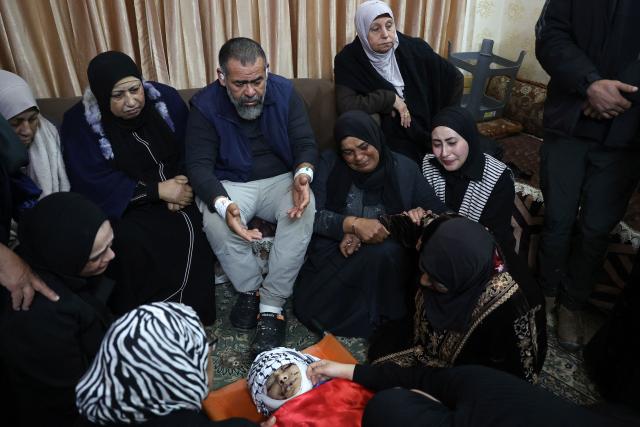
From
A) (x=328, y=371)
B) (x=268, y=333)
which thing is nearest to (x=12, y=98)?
(x=268, y=333)

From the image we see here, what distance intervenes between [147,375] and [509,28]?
12.1 ft

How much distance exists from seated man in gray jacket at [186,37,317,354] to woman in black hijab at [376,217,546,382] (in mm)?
783

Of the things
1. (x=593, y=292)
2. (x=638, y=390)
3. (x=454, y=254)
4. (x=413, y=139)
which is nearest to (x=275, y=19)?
(x=413, y=139)

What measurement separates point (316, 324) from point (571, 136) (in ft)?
4.62

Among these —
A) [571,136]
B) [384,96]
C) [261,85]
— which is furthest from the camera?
[384,96]

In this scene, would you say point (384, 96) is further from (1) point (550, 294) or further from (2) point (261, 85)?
(1) point (550, 294)

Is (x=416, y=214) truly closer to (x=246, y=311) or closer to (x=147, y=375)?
(x=246, y=311)

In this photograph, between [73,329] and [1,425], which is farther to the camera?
[1,425]

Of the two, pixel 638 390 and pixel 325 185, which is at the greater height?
pixel 325 185

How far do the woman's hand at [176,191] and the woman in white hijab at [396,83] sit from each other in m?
1.04

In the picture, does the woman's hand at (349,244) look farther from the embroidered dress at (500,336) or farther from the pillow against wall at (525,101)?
the pillow against wall at (525,101)

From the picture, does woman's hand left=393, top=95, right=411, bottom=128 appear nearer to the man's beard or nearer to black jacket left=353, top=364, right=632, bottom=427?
the man's beard

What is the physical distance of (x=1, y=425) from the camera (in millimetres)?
1523

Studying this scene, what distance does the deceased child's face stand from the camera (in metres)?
1.55
